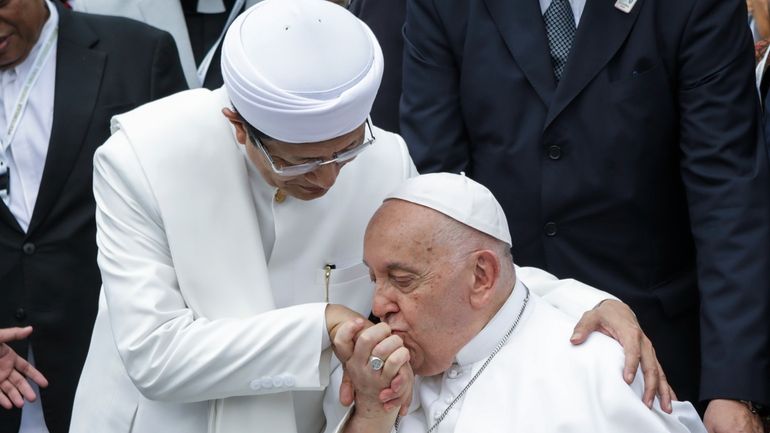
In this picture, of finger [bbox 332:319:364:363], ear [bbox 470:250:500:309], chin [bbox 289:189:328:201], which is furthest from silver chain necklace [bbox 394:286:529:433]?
chin [bbox 289:189:328:201]

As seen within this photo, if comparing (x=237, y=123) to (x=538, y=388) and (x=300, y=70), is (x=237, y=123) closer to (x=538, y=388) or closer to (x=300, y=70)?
(x=300, y=70)

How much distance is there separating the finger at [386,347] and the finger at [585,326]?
54 centimetres

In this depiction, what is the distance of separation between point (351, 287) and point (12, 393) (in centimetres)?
128

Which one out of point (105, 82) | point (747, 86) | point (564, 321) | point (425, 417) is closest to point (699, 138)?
point (747, 86)

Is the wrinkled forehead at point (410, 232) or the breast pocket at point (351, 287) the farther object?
the breast pocket at point (351, 287)

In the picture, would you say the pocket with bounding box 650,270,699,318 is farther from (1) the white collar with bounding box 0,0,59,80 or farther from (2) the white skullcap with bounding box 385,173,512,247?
(1) the white collar with bounding box 0,0,59,80

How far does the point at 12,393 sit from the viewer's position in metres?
4.75

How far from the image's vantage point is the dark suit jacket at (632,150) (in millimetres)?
4715

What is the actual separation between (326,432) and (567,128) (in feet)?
4.59

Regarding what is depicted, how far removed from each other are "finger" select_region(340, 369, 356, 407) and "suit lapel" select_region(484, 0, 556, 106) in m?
1.39

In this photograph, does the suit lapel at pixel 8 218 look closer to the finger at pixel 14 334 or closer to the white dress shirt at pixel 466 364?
the finger at pixel 14 334

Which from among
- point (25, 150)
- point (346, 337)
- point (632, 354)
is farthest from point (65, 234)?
point (632, 354)

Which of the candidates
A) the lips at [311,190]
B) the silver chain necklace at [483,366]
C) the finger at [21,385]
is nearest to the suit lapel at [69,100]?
the finger at [21,385]

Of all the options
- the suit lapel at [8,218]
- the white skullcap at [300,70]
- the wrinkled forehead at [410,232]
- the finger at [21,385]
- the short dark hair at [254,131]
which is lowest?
the suit lapel at [8,218]
